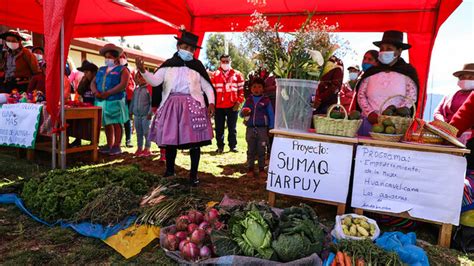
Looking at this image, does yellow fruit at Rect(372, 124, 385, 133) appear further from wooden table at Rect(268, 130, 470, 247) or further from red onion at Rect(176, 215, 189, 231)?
red onion at Rect(176, 215, 189, 231)

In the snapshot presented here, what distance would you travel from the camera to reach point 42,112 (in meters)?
4.76

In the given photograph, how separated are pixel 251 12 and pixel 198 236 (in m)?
5.34

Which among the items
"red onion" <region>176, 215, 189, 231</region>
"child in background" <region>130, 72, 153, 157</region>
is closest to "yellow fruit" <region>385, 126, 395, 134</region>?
"red onion" <region>176, 215, 189, 231</region>

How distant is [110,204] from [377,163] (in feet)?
8.31

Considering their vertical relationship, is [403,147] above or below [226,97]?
below

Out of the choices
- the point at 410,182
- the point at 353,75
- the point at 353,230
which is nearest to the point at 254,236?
the point at 353,230

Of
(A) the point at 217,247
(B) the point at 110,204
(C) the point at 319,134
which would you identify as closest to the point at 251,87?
(C) the point at 319,134

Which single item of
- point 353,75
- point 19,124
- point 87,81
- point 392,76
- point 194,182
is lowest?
point 194,182

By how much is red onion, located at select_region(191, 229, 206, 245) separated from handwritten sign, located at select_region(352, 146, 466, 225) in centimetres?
157

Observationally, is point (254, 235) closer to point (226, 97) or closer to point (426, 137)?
point (426, 137)

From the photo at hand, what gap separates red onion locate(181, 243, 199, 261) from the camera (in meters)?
2.30

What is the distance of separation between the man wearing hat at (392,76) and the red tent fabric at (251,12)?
2.08 meters

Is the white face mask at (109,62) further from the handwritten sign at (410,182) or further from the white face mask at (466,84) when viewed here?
the white face mask at (466,84)

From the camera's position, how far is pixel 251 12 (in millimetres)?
6602
